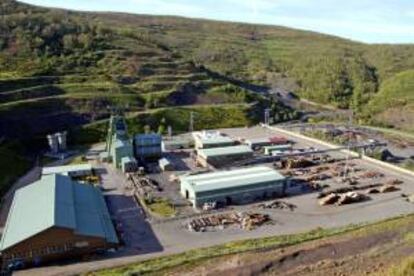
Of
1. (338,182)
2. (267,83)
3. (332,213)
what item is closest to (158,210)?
(332,213)

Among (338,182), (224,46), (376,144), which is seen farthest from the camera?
(224,46)

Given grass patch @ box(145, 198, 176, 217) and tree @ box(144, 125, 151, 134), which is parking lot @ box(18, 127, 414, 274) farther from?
tree @ box(144, 125, 151, 134)

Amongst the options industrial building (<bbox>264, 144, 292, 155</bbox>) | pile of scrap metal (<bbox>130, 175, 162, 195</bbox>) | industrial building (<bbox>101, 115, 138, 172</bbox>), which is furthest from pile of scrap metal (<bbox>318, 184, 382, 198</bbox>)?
industrial building (<bbox>101, 115, 138, 172</bbox>)

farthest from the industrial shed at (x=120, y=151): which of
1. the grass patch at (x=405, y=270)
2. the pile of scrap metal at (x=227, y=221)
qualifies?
the grass patch at (x=405, y=270)

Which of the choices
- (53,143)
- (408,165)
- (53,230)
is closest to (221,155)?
(53,143)

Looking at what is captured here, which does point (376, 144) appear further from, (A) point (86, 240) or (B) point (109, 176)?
(A) point (86, 240)

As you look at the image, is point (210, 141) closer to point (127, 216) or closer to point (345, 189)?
point (345, 189)
